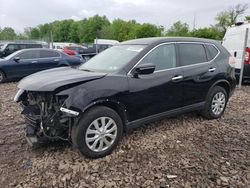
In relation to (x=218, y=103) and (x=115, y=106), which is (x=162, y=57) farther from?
(x=218, y=103)

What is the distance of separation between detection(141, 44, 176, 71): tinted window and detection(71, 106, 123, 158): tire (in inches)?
40.2

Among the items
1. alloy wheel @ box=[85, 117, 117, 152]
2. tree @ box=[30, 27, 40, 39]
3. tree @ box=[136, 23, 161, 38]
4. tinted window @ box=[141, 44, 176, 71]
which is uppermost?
tree @ box=[30, 27, 40, 39]

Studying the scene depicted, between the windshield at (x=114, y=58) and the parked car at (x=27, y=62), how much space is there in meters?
6.02

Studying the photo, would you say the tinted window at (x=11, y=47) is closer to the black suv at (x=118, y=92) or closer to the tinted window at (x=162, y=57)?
the black suv at (x=118, y=92)

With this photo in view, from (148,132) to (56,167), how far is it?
1.70 meters

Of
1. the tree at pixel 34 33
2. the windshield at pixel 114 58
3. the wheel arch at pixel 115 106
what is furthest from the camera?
the tree at pixel 34 33

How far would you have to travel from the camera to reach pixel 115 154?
341cm

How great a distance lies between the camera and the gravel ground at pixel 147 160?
9.25ft

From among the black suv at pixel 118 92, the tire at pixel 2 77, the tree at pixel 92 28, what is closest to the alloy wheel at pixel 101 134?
the black suv at pixel 118 92

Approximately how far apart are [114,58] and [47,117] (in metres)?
1.46

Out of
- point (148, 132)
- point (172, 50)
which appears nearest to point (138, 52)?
point (172, 50)

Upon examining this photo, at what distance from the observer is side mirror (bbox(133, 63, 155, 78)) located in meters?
3.39

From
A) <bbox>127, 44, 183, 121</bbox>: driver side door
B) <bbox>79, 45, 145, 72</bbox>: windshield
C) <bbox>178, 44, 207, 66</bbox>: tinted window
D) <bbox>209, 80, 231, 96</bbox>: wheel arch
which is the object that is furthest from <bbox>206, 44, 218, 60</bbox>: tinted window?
<bbox>79, 45, 145, 72</bbox>: windshield

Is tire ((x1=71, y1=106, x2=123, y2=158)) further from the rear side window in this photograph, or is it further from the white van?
the white van
